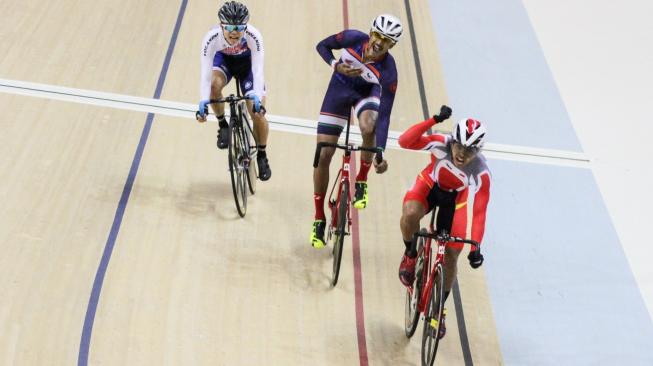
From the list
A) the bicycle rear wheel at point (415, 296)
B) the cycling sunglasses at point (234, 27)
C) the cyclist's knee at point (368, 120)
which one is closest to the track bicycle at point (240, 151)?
the cycling sunglasses at point (234, 27)

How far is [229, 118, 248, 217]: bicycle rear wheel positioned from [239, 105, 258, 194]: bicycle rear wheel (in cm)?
4

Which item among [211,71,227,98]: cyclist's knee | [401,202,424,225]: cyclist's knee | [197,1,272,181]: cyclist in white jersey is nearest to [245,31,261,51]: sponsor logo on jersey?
[197,1,272,181]: cyclist in white jersey

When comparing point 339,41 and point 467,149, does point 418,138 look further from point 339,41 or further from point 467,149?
point 339,41

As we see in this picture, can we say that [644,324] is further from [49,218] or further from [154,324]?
[49,218]

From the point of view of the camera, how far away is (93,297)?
16.3 ft

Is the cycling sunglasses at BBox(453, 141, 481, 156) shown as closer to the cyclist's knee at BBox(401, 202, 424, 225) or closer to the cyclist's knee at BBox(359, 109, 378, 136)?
the cyclist's knee at BBox(401, 202, 424, 225)

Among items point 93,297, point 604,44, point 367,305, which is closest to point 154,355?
point 93,297

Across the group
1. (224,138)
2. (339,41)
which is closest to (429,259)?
(339,41)

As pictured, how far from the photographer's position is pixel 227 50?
5.44 m

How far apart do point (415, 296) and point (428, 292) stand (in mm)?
282

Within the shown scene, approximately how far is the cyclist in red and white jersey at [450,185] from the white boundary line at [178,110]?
80.7 inches

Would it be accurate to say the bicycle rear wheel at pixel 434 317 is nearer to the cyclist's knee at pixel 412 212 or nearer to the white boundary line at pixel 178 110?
the cyclist's knee at pixel 412 212

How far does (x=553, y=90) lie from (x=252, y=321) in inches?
162

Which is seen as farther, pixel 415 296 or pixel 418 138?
pixel 415 296
